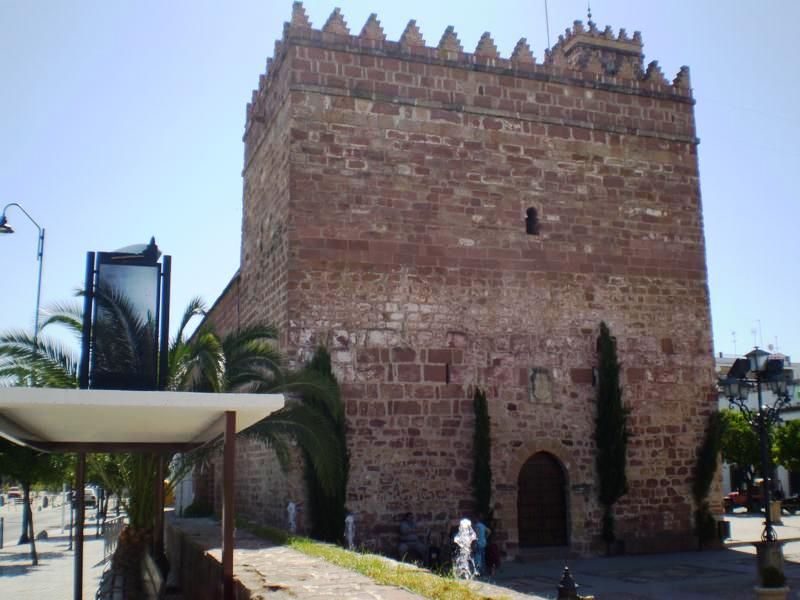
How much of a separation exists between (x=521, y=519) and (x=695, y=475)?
3550 mm

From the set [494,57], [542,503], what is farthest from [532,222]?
[542,503]

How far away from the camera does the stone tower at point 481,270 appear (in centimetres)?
1335

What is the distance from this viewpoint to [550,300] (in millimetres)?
14531

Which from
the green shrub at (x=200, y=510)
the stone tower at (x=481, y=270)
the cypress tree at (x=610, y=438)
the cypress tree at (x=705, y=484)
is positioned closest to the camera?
the stone tower at (x=481, y=270)

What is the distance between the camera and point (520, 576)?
1225cm

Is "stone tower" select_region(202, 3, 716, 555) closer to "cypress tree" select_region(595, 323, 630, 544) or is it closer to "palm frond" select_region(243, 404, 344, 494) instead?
"cypress tree" select_region(595, 323, 630, 544)

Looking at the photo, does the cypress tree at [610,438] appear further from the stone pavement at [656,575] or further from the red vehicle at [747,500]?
the red vehicle at [747,500]

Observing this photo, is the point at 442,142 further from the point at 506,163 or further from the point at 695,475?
the point at 695,475

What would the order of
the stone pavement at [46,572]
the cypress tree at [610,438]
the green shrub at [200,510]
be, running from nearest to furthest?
the stone pavement at [46,572] < the cypress tree at [610,438] < the green shrub at [200,510]

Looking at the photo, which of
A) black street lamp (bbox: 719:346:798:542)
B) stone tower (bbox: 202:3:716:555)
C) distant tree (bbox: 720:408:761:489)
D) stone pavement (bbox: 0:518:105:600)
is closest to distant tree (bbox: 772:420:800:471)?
distant tree (bbox: 720:408:761:489)

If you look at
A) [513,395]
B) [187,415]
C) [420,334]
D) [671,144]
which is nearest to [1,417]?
[187,415]

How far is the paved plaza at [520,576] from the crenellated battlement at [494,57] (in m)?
7.96

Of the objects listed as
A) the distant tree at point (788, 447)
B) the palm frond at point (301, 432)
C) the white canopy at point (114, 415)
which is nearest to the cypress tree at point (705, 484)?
the palm frond at point (301, 432)

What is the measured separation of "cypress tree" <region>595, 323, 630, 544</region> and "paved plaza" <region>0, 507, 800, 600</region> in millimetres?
975
